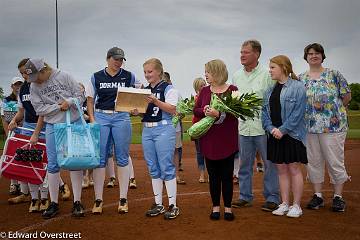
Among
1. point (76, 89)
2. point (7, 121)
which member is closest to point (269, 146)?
point (76, 89)

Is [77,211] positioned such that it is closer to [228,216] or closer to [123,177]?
[123,177]

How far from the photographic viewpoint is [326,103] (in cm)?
628

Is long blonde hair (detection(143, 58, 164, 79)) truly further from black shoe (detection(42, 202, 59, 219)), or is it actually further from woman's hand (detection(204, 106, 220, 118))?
black shoe (detection(42, 202, 59, 219))

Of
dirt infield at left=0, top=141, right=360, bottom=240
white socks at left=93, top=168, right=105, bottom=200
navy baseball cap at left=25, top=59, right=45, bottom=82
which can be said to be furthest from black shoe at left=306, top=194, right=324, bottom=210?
navy baseball cap at left=25, top=59, right=45, bottom=82

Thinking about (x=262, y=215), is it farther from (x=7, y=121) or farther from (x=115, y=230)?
(x=7, y=121)

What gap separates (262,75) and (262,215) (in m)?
2.17

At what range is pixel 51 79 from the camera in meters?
6.19

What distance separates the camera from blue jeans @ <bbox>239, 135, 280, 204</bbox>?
21.2 feet

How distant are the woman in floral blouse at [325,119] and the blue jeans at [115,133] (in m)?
2.79

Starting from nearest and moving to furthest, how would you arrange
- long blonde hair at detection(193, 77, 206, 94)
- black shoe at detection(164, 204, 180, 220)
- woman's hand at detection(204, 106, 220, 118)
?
woman's hand at detection(204, 106, 220, 118) < black shoe at detection(164, 204, 180, 220) < long blonde hair at detection(193, 77, 206, 94)

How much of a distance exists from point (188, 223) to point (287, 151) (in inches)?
67.0

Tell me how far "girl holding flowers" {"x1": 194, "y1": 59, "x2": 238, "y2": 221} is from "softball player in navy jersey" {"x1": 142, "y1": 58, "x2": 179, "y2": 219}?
45 cm

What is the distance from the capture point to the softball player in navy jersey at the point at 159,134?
588cm

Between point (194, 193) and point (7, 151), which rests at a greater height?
point (7, 151)
